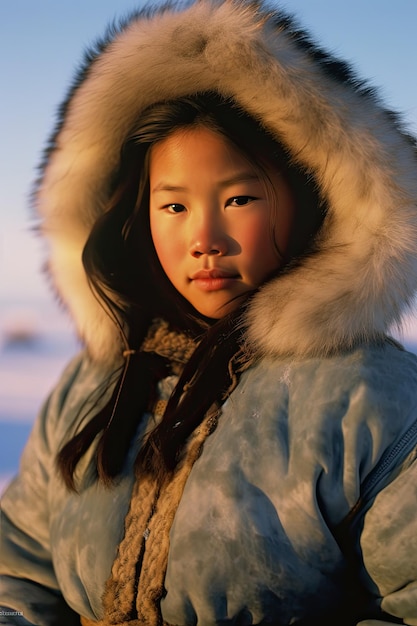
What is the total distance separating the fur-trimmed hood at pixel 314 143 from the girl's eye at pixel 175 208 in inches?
8.9

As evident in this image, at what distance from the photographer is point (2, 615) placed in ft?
6.68

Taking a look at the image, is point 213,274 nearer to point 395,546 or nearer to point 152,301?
point 152,301

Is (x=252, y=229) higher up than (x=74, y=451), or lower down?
higher up

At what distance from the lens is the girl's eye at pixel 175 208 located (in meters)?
1.89

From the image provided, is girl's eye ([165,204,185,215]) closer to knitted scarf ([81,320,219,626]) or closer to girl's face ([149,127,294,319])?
girl's face ([149,127,294,319])

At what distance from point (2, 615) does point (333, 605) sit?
77cm

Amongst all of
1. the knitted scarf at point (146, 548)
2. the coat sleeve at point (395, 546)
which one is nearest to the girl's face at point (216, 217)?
the knitted scarf at point (146, 548)

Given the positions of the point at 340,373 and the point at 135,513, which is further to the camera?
the point at 135,513

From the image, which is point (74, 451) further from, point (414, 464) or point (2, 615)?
point (414, 464)

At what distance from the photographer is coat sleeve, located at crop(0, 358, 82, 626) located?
2066 millimetres

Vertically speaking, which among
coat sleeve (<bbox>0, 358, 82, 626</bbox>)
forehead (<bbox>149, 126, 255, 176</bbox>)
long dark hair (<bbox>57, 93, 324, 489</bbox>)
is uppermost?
forehead (<bbox>149, 126, 255, 176</bbox>)

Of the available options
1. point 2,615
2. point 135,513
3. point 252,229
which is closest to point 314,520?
point 135,513

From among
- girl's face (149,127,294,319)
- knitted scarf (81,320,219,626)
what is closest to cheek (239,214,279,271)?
girl's face (149,127,294,319)

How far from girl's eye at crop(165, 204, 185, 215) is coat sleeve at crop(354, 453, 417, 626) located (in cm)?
66
